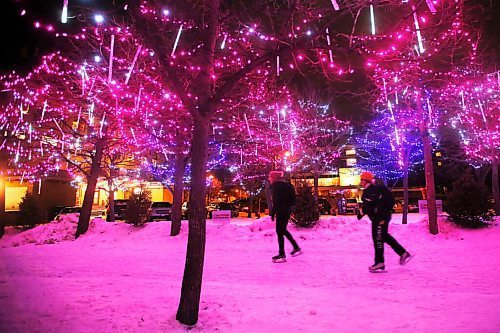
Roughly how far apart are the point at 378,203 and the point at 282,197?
1.99m

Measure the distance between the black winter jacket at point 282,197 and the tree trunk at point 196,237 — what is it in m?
3.77

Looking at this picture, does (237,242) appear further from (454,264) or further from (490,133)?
(490,133)

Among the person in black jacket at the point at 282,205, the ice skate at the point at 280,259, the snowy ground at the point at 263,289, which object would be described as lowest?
the snowy ground at the point at 263,289

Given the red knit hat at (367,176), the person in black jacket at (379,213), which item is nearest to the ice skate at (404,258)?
the person in black jacket at (379,213)

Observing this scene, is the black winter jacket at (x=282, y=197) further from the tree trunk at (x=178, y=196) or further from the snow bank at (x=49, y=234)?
the snow bank at (x=49, y=234)

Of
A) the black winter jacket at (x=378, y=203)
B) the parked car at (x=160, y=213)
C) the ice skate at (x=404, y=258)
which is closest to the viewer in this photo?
the black winter jacket at (x=378, y=203)

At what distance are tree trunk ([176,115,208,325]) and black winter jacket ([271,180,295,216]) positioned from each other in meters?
3.77

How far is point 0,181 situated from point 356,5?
16.8 meters

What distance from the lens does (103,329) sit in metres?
3.76

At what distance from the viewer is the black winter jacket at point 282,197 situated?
7887mm

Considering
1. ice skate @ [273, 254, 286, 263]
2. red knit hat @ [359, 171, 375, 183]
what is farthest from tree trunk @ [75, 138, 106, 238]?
red knit hat @ [359, 171, 375, 183]

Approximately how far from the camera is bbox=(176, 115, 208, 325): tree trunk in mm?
4031

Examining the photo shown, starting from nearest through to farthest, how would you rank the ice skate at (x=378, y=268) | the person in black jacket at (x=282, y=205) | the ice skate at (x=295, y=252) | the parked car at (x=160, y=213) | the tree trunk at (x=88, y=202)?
the ice skate at (x=378, y=268) → the person in black jacket at (x=282, y=205) → the ice skate at (x=295, y=252) → the tree trunk at (x=88, y=202) → the parked car at (x=160, y=213)

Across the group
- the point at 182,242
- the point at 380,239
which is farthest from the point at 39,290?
the point at 182,242
